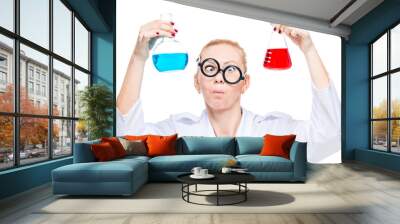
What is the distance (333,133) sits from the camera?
8992 millimetres

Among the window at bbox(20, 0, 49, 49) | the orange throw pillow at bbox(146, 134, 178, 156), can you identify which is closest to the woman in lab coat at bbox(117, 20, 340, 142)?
the orange throw pillow at bbox(146, 134, 178, 156)

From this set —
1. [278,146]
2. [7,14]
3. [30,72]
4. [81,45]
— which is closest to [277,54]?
[278,146]

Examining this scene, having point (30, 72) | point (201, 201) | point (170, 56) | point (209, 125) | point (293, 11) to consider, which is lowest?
point (201, 201)

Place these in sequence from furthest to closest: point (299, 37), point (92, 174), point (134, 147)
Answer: point (299, 37), point (134, 147), point (92, 174)

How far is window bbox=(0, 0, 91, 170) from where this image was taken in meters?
4.84

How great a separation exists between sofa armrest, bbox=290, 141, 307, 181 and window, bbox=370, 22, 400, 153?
295 cm

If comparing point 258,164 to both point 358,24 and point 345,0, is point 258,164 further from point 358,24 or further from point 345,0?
point 358,24

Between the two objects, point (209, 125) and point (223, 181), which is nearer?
point (223, 181)

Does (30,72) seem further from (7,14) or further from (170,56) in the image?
(170,56)

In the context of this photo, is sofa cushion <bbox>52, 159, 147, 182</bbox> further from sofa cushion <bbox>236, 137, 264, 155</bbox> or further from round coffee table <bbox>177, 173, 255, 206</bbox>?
sofa cushion <bbox>236, 137, 264, 155</bbox>

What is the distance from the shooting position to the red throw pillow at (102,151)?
5.49 metres

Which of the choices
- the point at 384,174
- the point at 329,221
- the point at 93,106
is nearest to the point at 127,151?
the point at 93,106

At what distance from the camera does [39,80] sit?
19.1 feet

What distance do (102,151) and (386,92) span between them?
20.7 feet
